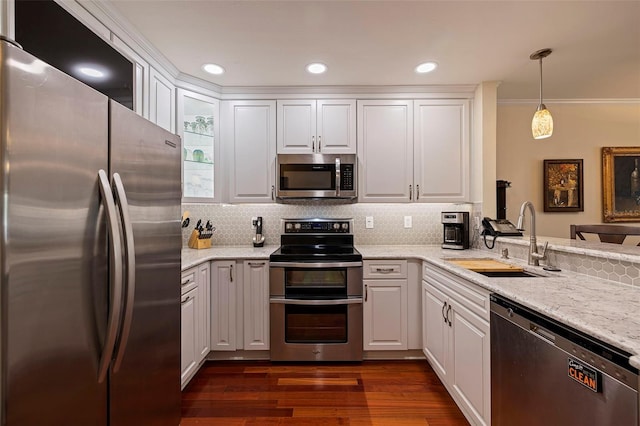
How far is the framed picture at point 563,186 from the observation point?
331 cm

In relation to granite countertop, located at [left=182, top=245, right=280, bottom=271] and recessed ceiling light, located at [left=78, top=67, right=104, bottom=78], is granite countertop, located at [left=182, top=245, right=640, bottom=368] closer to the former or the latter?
granite countertop, located at [left=182, top=245, right=280, bottom=271]

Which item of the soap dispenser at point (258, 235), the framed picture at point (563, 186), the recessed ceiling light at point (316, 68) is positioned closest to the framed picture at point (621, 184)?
the framed picture at point (563, 186)

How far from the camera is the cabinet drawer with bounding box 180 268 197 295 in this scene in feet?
6.32

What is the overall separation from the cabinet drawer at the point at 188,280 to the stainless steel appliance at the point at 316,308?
1.94 ft

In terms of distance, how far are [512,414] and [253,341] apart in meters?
1.84

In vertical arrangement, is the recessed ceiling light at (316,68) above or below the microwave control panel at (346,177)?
above

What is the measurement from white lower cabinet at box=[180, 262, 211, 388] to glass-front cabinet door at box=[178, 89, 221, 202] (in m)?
0.72

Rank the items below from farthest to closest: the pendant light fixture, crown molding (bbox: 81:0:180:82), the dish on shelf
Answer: the dish on shelf
the pendant light fixture
crown molding (bbox: 81:0:180:82)

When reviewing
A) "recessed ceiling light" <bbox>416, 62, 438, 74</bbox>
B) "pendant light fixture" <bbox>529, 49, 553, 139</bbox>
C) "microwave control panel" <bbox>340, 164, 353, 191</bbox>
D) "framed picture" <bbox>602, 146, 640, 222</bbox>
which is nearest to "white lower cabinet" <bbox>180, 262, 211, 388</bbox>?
"microwave control panel" <bbox>340, 164, 353, 191</bbox>

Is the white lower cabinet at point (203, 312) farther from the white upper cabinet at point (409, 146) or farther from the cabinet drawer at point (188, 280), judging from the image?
the white upper cabinet at point (409, 146)

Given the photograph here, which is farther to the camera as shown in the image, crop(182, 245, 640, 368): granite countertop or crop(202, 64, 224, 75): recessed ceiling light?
crop(202, 64, 224, 75): recessed ceiling light

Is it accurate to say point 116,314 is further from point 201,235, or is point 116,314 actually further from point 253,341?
point 201,235

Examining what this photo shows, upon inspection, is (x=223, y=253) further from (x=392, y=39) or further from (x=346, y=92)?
(x=392, y=39)

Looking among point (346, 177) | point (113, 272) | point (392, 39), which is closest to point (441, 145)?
point (346, 177)
